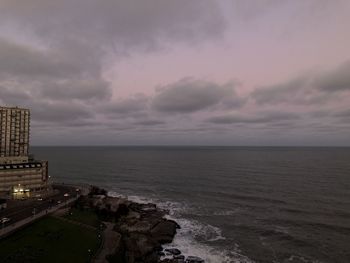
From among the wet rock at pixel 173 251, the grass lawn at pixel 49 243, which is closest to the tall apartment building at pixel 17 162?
the grass lawn at pixel 49 243

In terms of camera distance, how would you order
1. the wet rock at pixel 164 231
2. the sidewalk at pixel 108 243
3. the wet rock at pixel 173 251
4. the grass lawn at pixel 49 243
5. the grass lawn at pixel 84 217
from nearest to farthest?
the grass lawn at pixel 49 243
the sidewalk at pixel 108 243
the wet rock at pixel 173 251
the wet rock at pixel 164 231
the grass lawn at pixel 84 217

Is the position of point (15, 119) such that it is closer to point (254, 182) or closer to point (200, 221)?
point (200, 221)

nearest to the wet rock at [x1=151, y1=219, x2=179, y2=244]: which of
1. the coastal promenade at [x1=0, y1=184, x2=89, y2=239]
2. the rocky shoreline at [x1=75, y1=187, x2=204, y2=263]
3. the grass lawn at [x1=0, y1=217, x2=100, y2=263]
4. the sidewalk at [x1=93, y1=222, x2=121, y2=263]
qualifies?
the rocky shoreline at [x1=75, y1=187, x2=204, y2=263]

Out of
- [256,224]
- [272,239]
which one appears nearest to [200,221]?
[256,224]

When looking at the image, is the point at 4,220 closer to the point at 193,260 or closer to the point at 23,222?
the point at 23,222

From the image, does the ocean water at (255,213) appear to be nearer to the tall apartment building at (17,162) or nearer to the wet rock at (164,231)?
the wet rock at (164,231)

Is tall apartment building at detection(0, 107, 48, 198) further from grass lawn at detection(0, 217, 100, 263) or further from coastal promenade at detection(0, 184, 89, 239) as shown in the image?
grass lawn at detection(0, 217, 100, 263)

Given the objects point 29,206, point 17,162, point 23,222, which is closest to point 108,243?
point 23,222
